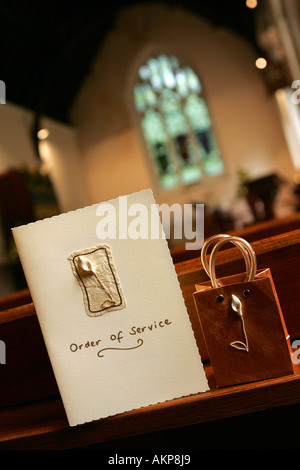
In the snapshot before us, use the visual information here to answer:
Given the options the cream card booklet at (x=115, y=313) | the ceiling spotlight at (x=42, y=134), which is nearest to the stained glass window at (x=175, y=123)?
the ceiling spotlight at (x=42, y=134)

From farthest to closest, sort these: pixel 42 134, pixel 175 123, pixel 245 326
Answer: pixel 175 123 → pixel 42 134 → pixel 245 326

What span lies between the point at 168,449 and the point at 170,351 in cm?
31

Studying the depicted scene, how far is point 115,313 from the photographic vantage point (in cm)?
76

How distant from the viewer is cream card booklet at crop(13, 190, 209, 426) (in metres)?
0.75

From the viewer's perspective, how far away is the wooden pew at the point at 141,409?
0.73 metres

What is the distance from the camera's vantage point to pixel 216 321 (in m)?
0.74

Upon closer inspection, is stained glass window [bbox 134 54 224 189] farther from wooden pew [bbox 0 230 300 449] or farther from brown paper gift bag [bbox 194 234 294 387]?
brown paper gift bag [bbox 194 234 294 387]

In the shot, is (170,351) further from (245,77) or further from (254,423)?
(245,77)

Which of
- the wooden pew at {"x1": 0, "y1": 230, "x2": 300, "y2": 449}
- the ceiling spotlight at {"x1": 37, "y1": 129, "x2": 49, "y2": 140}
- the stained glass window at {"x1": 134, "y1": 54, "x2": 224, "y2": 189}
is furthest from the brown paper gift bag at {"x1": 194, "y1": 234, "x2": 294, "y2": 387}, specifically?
the stained glass window at {"x1": 134, "y1": 54, "x2": 224, "y2": 189}

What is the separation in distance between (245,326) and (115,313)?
0.18 metres

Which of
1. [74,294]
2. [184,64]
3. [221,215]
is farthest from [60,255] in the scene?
[184,64]

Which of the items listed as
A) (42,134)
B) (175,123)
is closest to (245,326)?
(42,134)

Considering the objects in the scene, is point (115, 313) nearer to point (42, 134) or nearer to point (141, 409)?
point (141, 409)

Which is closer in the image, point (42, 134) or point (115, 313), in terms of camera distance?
point (115, 313)
